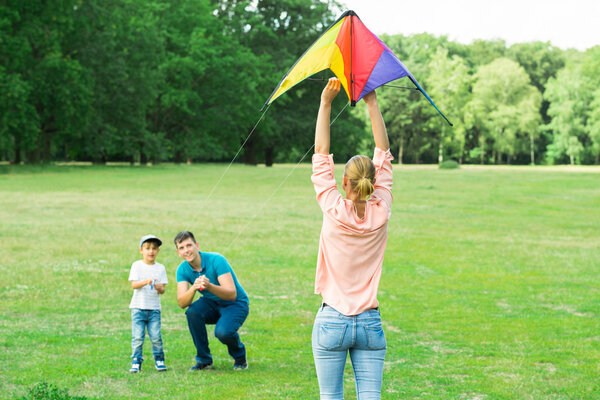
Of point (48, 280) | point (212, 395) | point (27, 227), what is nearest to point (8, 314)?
point (48, 280)

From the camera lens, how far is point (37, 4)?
4738cm

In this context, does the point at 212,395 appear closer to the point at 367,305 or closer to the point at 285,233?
the point at 367,305

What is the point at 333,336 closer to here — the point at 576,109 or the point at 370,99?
the point at 370,99

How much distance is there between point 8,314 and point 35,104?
42.1m

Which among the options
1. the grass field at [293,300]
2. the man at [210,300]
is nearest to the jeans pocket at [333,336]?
the grass field at [293,300]

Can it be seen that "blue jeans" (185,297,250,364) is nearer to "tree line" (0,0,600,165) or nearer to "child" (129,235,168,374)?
"child" (129,235,168,374)

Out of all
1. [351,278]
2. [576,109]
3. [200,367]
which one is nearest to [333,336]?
[351,278]

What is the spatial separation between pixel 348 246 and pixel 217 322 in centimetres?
383

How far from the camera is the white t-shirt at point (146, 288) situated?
719 cm

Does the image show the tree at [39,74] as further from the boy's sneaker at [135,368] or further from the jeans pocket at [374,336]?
the jeans pocket at [374,336]

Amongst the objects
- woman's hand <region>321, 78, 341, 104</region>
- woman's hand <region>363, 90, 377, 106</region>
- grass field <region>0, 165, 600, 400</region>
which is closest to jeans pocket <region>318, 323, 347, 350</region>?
woman's hand <region>321, 78, 341, 104</region>

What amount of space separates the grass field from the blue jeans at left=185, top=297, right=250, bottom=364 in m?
0.30

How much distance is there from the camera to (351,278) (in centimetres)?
399

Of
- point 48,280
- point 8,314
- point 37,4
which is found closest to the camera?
point 8,314
